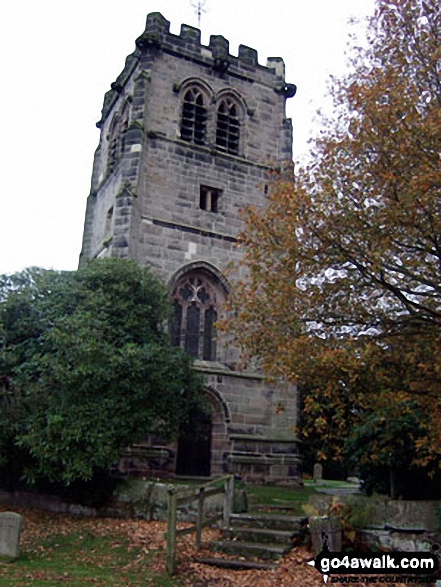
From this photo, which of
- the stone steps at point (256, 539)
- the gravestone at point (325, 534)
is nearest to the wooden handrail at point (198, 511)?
the stone steps at point (256, 539)

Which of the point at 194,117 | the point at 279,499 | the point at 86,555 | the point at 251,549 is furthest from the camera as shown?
the point at 194,117

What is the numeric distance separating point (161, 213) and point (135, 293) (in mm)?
5401

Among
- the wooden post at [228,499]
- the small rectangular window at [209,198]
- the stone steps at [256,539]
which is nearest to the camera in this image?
the stone steps at [256,539]

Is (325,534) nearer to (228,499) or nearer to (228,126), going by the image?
(228,499)

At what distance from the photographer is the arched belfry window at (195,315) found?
64.8 feet

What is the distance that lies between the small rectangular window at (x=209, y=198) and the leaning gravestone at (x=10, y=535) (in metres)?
13.7

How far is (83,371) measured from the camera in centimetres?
1247

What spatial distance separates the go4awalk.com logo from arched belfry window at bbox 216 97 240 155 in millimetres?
16704

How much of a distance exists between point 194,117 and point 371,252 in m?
15.2

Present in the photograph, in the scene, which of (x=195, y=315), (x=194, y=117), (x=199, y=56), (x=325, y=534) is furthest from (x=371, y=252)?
(x=199, y=56)

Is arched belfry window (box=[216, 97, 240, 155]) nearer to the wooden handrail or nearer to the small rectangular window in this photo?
the small rectangular window

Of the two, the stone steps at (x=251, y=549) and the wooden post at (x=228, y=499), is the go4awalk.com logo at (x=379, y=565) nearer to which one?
the stone steps at (x=251, y=549)

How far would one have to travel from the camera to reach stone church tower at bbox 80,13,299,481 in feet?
62.6

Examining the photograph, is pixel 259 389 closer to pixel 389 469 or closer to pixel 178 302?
pixel 178 302
